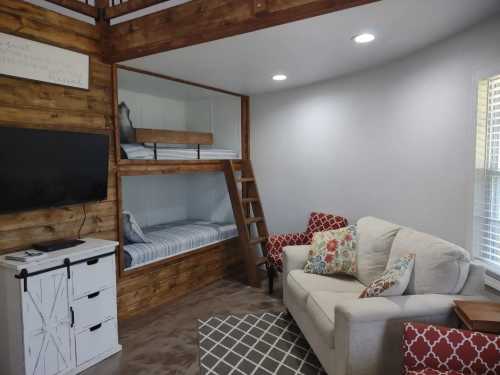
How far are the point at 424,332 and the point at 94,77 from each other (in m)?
2.85

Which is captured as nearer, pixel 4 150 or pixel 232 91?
pixel 4 150

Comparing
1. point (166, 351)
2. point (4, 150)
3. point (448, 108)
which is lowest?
point (166, 351)

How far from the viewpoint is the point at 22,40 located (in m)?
2.25

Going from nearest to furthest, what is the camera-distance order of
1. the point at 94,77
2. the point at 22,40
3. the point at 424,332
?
the point at 424,332 < the point at 22,40 < the point at 94,77

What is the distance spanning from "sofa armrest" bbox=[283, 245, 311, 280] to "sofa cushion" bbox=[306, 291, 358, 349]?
558 millimetres

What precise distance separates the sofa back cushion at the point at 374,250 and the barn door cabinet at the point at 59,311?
192 centimetres

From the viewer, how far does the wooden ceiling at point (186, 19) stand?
1.83 m

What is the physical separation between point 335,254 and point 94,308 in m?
1.88

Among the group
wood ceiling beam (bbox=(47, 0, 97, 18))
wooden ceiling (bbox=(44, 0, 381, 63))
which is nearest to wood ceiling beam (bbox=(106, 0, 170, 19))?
wooden ceiling (bbox=(44, 0, 381, 63))

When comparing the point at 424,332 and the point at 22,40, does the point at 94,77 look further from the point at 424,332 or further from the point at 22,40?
the point at 424,332

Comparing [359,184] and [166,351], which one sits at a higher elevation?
[359,184]

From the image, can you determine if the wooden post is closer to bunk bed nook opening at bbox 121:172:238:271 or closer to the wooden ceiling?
the wooden ceiling

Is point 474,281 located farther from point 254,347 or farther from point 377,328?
point 254,347

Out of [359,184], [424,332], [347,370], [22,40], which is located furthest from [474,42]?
[22,40]
